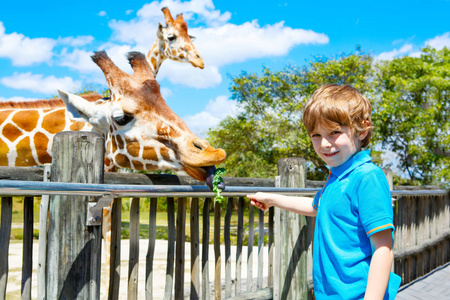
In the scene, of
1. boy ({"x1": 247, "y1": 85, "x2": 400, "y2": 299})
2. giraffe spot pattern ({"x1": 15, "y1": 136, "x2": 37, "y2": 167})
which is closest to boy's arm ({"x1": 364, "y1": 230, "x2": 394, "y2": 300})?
boy ({"x1": 247, "y1": 85, "x2": 400, "y2": 299})

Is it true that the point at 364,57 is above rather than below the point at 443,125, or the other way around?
above

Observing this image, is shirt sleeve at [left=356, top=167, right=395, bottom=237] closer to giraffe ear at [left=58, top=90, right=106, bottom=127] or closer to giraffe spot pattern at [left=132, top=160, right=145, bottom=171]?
giraffe spot pattern at [left=132, top=160, right=145, bottom=171]

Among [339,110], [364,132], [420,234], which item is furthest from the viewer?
[420,234]

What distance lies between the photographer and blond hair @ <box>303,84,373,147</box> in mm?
1831

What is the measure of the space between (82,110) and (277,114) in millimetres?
15904

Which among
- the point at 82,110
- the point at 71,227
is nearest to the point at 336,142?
the point at 71,227

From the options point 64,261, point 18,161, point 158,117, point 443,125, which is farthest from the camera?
point 443,125

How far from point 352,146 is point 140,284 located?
5.60 metres

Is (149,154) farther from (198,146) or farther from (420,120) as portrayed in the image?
(420,120)

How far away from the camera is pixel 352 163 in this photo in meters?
1.94

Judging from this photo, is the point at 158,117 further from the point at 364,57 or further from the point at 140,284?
the point at 364,57

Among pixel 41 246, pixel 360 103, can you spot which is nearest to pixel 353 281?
pixel 360 103

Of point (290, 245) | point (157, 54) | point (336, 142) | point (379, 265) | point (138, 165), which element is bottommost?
point (290, 245)

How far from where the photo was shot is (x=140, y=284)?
6695 millimetres
